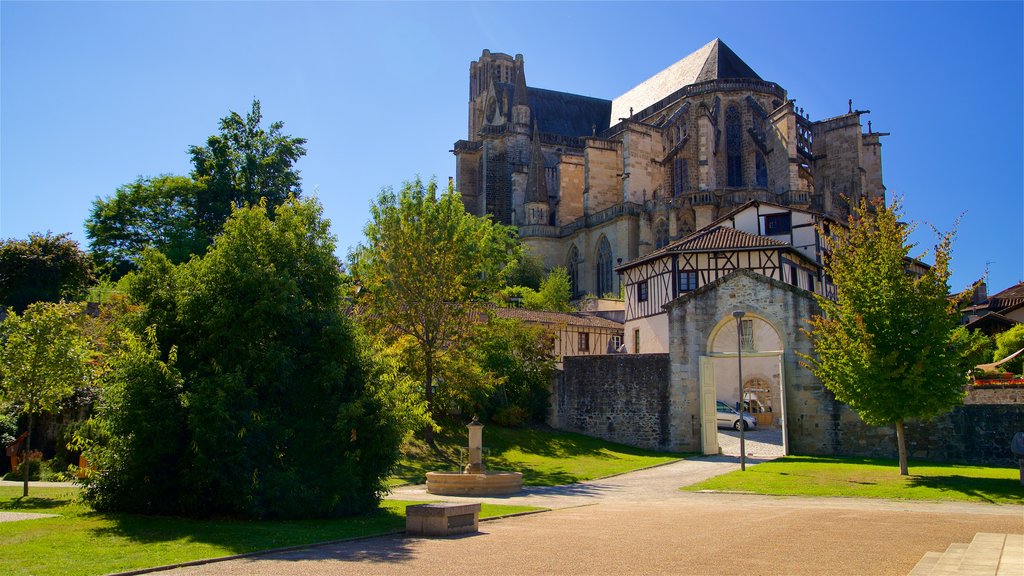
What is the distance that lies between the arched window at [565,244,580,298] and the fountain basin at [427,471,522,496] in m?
39.0

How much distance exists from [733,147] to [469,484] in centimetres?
4456

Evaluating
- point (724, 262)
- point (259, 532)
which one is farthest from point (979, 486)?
point (724, 262)

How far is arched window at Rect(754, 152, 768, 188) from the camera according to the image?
54562 mm

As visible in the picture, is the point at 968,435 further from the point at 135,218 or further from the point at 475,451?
the point at 135,218

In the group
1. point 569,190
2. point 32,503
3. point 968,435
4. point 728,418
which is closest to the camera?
point 32,503

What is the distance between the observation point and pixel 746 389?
40.5 m

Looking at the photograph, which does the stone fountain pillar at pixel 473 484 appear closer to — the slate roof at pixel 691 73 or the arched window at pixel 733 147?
the arched window at pixel 733 147

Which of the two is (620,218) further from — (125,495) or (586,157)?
(125,495)

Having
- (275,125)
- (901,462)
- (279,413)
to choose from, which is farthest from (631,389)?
(275,125)

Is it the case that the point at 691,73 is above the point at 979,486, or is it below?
above

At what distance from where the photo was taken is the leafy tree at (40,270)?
110 ft

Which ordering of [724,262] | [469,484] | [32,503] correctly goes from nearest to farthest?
[32,503]
[469,484]
[724,262]

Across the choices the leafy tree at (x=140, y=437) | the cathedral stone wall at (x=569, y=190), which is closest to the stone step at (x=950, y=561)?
the leafy tree at (x=140, y=437)

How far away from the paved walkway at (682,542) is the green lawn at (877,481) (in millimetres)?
929
